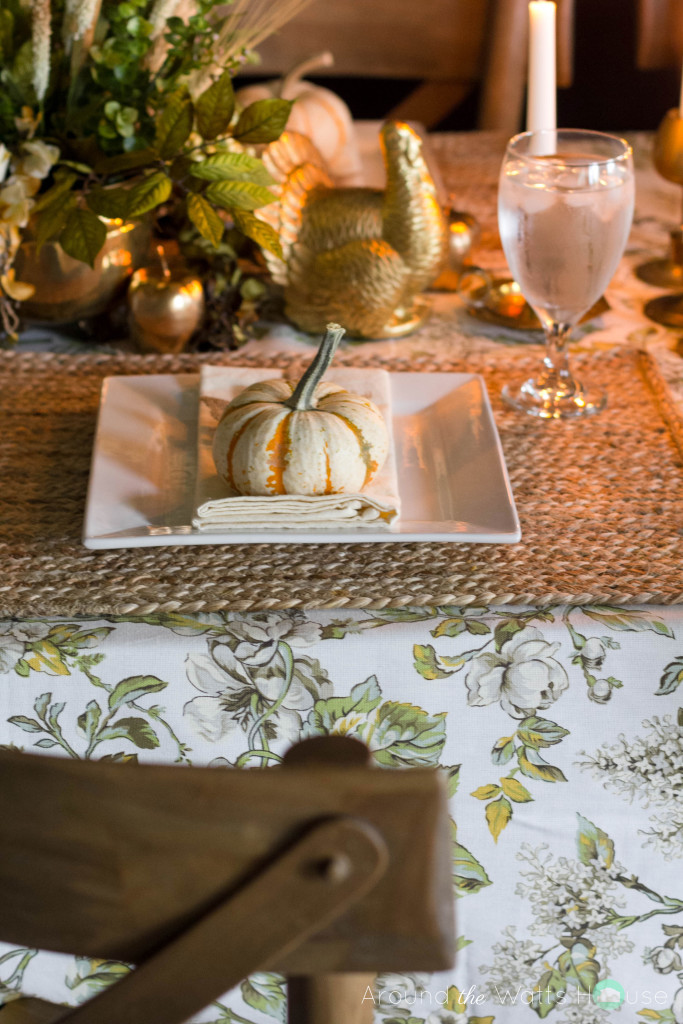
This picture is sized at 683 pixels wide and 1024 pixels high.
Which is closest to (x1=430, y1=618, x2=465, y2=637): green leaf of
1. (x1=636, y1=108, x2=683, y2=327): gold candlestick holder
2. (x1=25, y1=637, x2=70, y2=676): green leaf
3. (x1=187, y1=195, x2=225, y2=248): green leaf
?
(x1=25, y1=637, x2=70, y2=676): green leaf

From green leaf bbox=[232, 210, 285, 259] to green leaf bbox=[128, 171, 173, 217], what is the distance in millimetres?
65

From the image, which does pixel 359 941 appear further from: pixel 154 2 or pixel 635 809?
pixel 154 2

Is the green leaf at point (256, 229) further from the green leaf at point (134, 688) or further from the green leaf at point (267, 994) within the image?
the green leaf at point (267, 994)

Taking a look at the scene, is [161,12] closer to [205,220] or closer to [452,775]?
[205,220]

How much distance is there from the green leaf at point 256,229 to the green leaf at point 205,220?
24mm

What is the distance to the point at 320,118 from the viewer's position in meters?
1.14

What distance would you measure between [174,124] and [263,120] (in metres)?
0.07

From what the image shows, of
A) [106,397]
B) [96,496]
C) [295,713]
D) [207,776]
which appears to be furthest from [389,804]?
[106,397]

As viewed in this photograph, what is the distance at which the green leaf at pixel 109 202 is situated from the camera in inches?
31.2

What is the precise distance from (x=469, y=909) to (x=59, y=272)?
2.01 feet

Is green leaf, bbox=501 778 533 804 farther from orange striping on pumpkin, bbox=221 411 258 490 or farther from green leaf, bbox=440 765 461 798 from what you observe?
orange striping on pumpkin, bbox=221 411 258 490

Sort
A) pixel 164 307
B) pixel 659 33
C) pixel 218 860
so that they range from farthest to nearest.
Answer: pixel 659 33, pixel 164 307, pixel 218 860

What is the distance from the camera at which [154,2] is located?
82cm

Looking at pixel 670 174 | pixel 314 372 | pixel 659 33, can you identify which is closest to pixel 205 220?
pixel 314 372
